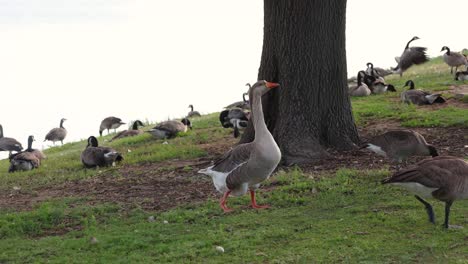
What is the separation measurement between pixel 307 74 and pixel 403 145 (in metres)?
2.75

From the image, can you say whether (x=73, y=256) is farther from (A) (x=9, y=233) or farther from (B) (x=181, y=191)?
(B) (x=181, y=191)

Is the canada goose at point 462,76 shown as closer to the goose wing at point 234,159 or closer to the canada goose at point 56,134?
the canada goose at point 56,134

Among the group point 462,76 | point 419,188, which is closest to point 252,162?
point 419,188

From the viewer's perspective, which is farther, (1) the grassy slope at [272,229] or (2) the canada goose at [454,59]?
(2) the canada goose at [454,59]

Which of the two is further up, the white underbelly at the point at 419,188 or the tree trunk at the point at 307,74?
the tree trunk at the point at 307,74

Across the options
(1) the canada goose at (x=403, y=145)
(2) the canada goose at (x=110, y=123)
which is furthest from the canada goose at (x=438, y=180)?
(2) the canada goose at (x=110, y=123)

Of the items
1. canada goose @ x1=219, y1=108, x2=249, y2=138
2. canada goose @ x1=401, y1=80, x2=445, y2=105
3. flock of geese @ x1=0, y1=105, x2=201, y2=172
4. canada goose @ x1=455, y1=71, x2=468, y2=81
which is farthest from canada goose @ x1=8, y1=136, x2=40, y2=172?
canada goose @ x1=455, y1=71, x2=468, y2=81

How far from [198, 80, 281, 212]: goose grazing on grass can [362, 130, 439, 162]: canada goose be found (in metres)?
2.89

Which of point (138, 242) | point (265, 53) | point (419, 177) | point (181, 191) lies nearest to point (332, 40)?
point (265, 53)

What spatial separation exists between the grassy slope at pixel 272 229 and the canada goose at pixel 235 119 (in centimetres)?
508

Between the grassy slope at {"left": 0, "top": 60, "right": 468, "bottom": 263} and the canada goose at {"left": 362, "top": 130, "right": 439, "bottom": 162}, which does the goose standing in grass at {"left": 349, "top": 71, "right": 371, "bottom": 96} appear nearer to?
the canada goose at {"left": 362, "top": 130, "right": 439, "bottom": 162}

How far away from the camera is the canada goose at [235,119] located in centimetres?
1717

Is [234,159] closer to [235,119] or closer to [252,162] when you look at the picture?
[252,162]

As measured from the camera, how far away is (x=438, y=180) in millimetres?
8539
